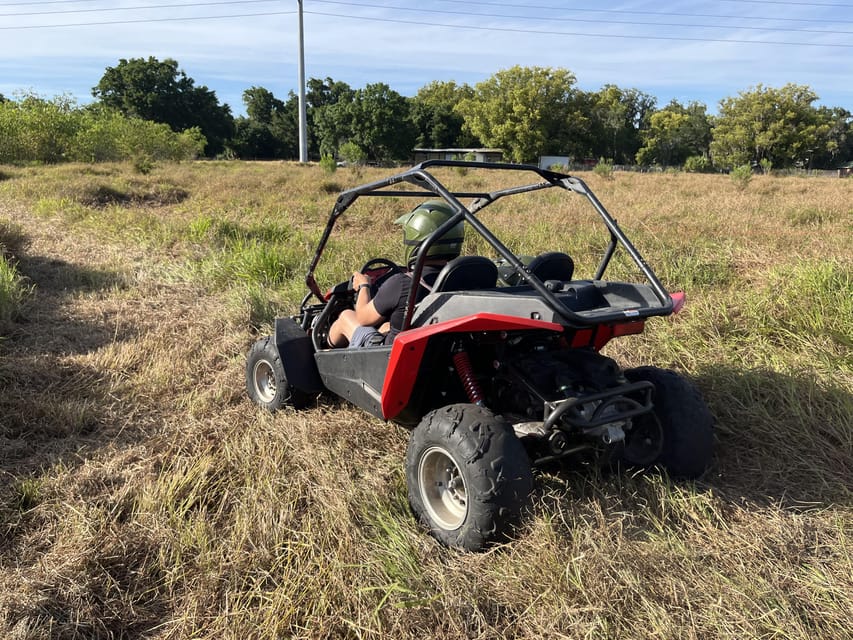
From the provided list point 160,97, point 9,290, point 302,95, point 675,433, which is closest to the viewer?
point 675,433

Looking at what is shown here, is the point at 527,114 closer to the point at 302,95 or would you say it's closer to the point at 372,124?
the point at 372,124

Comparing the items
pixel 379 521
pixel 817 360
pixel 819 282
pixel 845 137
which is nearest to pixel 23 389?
pixel 379 521

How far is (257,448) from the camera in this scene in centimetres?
327

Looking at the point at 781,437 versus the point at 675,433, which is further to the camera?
the point at 781,437

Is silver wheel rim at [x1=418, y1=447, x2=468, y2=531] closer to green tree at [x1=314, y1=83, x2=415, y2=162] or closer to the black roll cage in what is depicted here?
the black roll cage

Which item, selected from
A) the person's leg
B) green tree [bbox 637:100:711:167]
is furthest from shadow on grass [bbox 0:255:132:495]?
green tree [bbox 637:100:711:167]

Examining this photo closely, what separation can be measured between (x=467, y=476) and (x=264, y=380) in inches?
85.8

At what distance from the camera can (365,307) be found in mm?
3338

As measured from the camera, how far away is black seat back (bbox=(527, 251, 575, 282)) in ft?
9.21

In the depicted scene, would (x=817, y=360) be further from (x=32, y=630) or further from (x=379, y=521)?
(x=32, y=630)

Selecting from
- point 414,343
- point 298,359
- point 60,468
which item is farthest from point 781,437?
point 60,468

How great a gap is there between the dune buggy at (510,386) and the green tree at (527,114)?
6492 centimetres

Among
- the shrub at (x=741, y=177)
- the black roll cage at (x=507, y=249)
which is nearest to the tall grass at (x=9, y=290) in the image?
the black roll cage at (x=507, y=249)

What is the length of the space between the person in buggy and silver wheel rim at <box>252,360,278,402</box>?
621 mm
